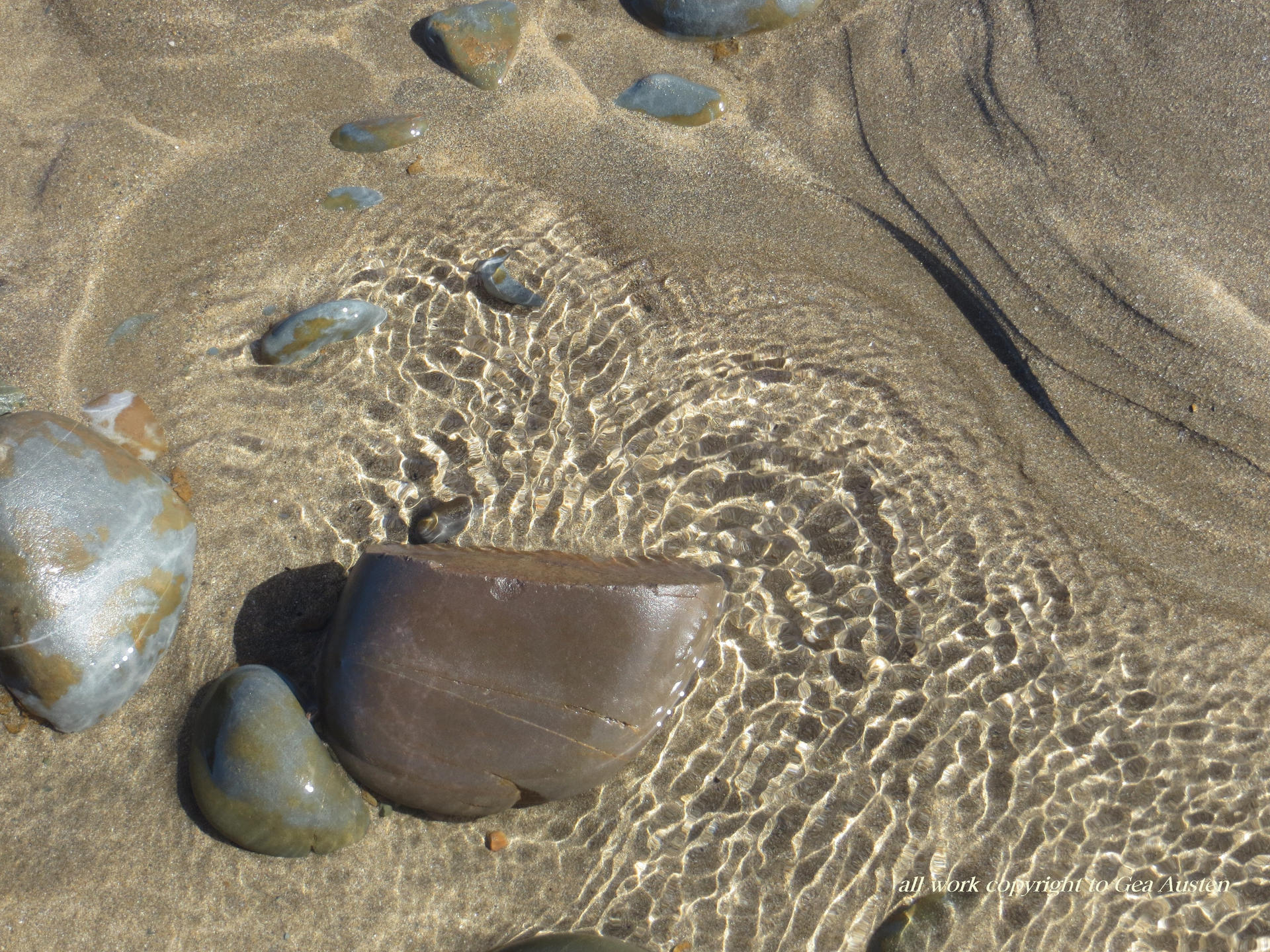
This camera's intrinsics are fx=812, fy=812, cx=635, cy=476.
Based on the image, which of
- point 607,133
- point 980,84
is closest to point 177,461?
point 607,133

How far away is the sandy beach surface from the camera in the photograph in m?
2.95

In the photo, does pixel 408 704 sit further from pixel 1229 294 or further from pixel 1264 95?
pixel 1264 95

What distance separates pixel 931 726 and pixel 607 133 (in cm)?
295

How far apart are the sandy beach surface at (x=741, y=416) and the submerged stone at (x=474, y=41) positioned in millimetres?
101

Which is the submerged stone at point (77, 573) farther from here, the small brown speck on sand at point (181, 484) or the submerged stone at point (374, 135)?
the submerged stone at point (374, 135)

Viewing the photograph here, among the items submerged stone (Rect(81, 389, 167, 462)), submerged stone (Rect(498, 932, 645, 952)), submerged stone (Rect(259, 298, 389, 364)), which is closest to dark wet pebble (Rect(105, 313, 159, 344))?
submerged stone (Rect(81, 389, 167, 462))

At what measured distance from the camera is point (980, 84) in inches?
149

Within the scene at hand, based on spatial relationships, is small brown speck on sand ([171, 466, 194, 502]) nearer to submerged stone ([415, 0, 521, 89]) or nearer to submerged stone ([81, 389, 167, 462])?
submerged stone ([81, 389, 167, 462])

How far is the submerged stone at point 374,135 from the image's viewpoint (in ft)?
12.2

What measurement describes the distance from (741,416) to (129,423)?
2.49 metres

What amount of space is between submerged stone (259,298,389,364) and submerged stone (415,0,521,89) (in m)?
1.30

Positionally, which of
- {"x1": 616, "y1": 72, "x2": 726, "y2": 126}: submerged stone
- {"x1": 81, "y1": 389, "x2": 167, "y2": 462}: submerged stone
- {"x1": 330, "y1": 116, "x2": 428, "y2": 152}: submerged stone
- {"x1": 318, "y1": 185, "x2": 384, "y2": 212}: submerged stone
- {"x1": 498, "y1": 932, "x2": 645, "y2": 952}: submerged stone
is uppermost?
{"x1": 616, "y1": 72, "x2": 726, "y2": 126}: submerged stone

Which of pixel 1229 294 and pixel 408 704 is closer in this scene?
pixel 408 704

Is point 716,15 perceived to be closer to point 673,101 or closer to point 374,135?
point 673,101
